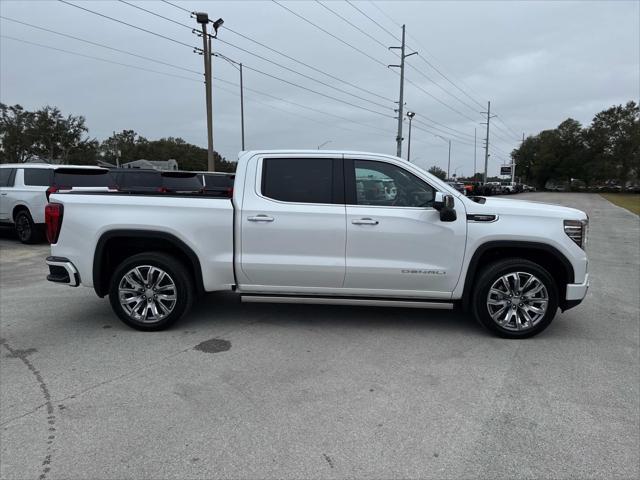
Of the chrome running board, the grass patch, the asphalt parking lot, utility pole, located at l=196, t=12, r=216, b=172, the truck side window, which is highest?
utility pole, located at l=196, t=12, r=216, b=172

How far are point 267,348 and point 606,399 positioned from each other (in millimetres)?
2906

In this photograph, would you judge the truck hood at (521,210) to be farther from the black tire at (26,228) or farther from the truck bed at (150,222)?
the black tire at (26,228)

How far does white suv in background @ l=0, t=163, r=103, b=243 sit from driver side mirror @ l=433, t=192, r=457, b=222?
9.77m

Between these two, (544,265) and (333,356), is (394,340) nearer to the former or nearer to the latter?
(333,356)

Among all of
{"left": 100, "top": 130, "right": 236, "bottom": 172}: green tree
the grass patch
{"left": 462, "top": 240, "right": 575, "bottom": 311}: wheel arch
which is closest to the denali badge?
{"left": 462, "top": 240, "right": 575, "bottom": 311}: wheel arch

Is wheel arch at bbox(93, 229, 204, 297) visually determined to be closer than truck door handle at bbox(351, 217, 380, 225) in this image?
No

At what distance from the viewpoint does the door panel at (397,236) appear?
15.8 feet

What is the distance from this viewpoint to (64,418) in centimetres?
328

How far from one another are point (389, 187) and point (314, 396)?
7.68ft

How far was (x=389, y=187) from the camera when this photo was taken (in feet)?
16.3

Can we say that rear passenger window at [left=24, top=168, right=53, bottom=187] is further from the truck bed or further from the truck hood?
the truck hood

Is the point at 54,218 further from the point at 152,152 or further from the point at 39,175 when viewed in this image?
the point at 152,152

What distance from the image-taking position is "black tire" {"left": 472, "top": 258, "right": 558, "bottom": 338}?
4824mm

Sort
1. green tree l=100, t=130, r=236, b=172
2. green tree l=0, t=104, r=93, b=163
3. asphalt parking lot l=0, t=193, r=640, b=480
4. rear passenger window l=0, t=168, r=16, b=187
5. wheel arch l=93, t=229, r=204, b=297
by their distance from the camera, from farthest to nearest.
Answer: green tree l=100, t=130, r=236, b=172 < green tree l=0, t=104, r=93, b=163 < rear passenger window l=0, t=168, r=16, b=187 < wheel arch l=93, t=229, r=204, b=297 < asphalt parking lot l=0, t=193, r=640, b=480
